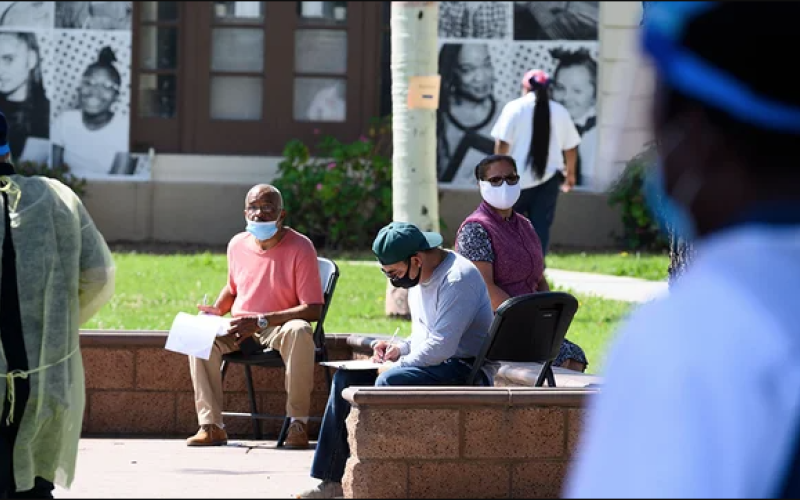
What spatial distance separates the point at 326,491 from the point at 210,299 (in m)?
5.71

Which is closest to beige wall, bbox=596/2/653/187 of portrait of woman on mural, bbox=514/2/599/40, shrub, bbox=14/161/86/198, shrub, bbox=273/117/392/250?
shrub, bbox=273/117/392/250

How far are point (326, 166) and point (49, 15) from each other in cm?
364

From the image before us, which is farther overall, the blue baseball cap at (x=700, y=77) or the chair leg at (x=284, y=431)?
the chair leg at (x=284, y=431)

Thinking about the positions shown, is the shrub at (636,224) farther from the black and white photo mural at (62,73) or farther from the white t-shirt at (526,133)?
the black and white photo mural at (62,73)

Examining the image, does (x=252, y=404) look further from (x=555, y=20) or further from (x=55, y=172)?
(x=555, y=20)

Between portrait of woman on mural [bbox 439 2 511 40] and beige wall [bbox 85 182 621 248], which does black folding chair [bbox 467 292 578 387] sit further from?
portrait of woman on mural [bbox 439 2 511 40]

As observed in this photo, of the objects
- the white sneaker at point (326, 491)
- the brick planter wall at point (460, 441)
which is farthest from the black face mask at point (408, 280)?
the white sneaker at point (326, 491)

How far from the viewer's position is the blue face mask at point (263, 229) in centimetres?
810


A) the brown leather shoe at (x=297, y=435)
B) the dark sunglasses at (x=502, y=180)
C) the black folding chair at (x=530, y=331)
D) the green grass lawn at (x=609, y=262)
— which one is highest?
the dark sunglasses at (x=502, y=180)

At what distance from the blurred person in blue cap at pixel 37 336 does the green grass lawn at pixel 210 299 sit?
457cm

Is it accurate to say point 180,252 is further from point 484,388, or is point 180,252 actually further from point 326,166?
point 484,388

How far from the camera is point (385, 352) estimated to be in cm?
712

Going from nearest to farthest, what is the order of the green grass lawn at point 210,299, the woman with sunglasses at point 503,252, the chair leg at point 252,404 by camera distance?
the woman with sunglasses at point 503,252, the chair leg at point 252,404, the green grass lawn at point 210,299

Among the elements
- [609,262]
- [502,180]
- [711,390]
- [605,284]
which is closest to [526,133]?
[605,284]
